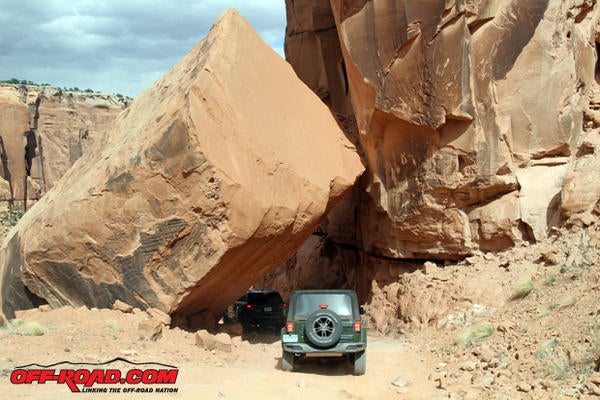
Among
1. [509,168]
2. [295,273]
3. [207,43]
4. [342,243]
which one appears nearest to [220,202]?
[207,43]

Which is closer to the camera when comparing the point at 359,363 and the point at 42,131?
the point at 359,363

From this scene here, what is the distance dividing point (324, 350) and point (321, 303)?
767mm

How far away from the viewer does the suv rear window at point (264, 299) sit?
14.6m

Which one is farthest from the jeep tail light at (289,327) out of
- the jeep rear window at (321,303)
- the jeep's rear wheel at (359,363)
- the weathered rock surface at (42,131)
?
the weathered rock surface at (42,131)

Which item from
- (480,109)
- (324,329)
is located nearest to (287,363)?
(324,329)

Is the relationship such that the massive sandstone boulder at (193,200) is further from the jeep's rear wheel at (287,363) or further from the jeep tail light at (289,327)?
the jeep's rear wheel at (287,363)

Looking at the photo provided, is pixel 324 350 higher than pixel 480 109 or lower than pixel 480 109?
lower

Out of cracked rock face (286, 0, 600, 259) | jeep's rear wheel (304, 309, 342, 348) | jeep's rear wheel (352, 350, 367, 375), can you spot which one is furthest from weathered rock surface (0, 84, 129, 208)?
jeep's rear wheel (352, 350, 367, 375)

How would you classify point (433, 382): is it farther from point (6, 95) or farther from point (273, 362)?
point (6, 95)

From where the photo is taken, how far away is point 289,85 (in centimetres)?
1218

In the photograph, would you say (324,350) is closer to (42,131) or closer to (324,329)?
(324,329)

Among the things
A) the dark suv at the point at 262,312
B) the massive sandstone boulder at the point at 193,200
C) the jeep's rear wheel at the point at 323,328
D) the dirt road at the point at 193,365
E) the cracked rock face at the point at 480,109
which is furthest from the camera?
the dark suv at the point at 262,312

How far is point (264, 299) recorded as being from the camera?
14656mm

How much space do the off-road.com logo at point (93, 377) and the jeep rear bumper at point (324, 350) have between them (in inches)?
66.9
